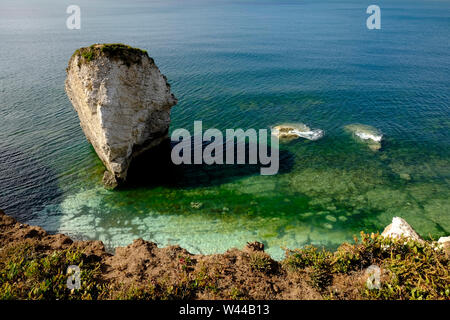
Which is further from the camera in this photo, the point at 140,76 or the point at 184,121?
the point at 184,121

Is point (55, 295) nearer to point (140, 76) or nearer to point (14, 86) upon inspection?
point (140, 76)

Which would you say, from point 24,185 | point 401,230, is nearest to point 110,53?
point 24,185

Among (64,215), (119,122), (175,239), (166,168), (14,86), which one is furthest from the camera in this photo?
(14,86)

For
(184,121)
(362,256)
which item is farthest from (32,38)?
(362,256)

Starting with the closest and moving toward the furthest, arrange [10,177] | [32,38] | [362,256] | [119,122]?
[362,256] < [119,122] < [10,177] < [32,38]

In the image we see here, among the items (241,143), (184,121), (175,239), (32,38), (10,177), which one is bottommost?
(175,239)

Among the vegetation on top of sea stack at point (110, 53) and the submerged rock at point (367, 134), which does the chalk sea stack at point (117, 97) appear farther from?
the submerged rock at point (367, 134)

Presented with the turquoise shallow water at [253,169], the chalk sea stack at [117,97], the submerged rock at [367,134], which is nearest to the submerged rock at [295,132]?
the turquoise shallow water at [253,169]
